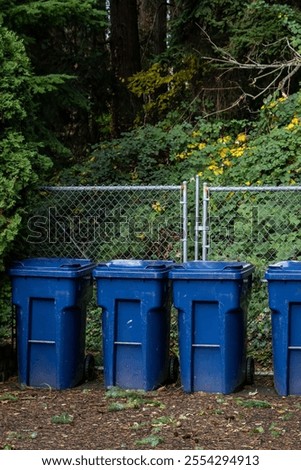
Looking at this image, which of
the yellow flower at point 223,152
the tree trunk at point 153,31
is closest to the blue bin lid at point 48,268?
the yellow flower at point 223,152

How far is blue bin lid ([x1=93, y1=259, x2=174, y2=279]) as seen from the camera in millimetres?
7684

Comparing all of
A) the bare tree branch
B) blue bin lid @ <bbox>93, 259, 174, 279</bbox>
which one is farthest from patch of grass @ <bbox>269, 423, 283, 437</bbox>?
the bare tree branch

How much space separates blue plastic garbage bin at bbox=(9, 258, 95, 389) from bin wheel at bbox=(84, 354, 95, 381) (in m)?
0.18

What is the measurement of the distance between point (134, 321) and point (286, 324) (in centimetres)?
131

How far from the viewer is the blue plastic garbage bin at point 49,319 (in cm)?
785

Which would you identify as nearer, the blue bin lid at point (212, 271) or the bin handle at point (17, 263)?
the blue bin lid at point (212, 271)

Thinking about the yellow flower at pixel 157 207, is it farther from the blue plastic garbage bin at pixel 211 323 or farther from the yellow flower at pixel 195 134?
the blue plastic garbage bin at pixel 211 323

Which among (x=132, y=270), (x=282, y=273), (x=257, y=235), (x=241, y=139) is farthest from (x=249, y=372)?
(x=241, y=139)

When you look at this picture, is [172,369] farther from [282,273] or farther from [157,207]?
[157,207]

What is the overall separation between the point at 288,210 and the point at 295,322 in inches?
103

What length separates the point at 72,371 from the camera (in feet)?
26.3

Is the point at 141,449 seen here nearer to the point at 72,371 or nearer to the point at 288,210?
the point at 72,371

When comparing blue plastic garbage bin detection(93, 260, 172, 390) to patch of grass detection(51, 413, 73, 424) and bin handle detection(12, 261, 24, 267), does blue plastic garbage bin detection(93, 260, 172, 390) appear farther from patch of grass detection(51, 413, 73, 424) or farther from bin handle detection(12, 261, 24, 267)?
patch of grass detection(51, 413, 73, 424)

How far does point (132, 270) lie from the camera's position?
7.73 metres
